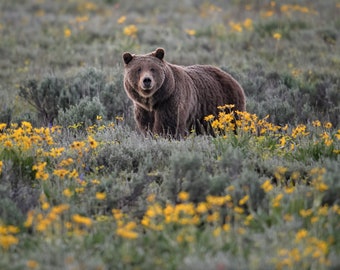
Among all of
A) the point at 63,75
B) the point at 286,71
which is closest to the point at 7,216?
the point at 63,75

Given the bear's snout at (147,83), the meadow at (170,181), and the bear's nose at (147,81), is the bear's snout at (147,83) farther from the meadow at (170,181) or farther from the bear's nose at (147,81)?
the meadow at (170,181)

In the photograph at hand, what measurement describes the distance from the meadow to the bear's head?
59cm

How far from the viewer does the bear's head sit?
6.54m

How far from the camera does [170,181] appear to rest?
15.1 ft

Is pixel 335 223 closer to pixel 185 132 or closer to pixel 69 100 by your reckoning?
pixel 185 132

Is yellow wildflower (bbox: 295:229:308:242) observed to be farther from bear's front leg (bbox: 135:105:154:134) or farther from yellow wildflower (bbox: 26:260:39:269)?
bear's front leg (bbox: 135:105:154:134)

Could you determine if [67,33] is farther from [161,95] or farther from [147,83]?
[147,83]

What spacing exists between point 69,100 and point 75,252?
221 inches

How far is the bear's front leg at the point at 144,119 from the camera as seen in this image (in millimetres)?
7066

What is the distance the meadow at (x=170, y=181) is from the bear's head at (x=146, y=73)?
1.93 feet

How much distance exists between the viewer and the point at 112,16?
58.0 feet

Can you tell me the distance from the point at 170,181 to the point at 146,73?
2344 mm

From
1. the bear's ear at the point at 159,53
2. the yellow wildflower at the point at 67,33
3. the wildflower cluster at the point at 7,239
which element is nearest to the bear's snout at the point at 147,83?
the bear's ear at the point at 159,53

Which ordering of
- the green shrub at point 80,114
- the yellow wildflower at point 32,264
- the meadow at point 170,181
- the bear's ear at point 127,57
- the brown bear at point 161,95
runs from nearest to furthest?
the yellow wildflower at point 32,264
the meadow at point 170,181
the brown bear at point 161,95
the bear's ear at point 127,57
the green shrub at point 80,114
